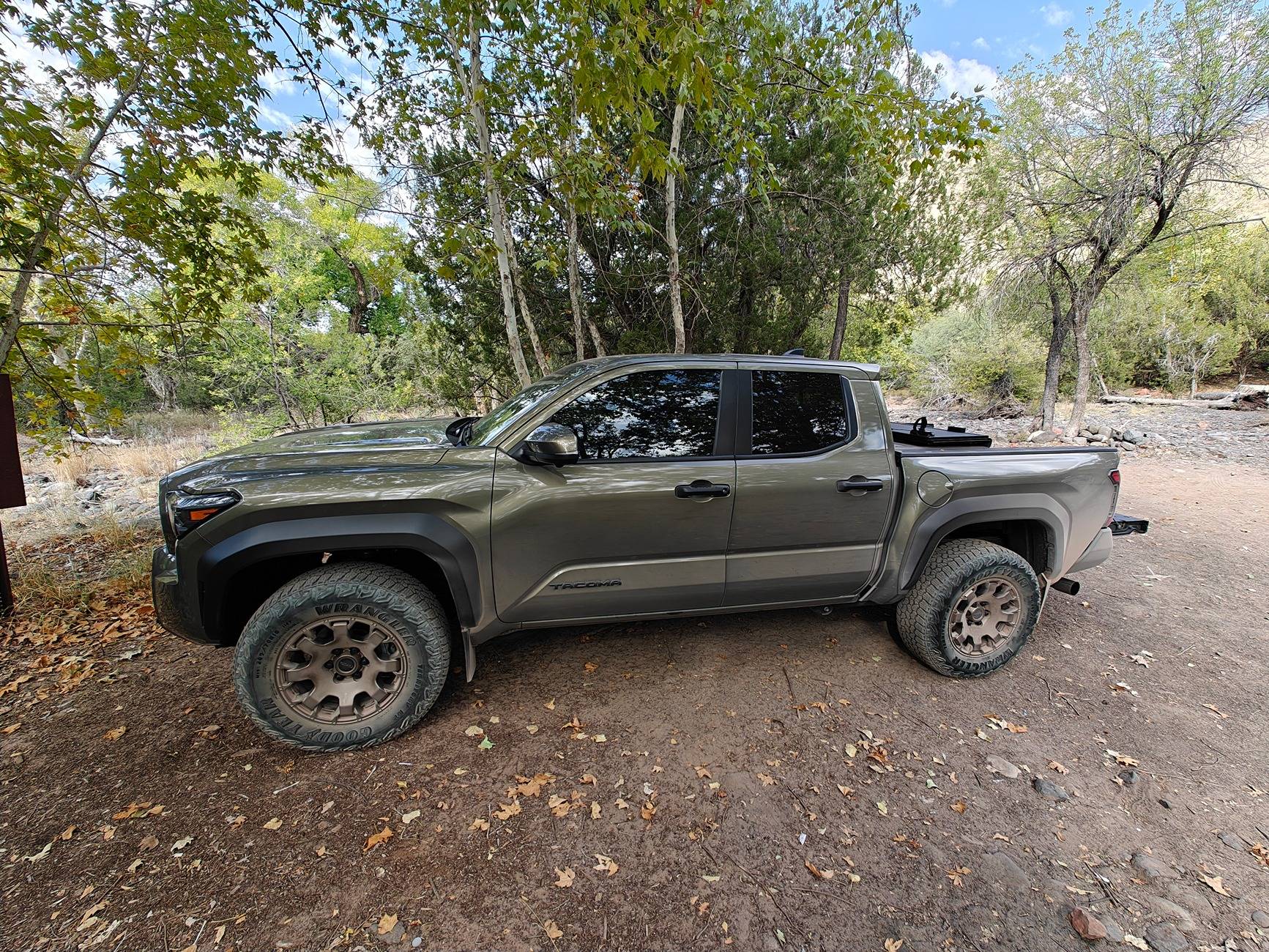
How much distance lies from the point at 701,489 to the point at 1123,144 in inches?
557

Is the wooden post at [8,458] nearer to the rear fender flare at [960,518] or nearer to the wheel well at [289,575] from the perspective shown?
the wheel well at [289,575]

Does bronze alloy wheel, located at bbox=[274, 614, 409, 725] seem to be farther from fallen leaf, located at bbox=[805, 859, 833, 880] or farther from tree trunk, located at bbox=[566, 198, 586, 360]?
tree trunk, located at bbox=[566, 198, 586, 360]

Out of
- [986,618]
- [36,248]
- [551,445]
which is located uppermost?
[36,248]

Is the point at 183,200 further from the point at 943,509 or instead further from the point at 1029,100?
the point at 1029,100

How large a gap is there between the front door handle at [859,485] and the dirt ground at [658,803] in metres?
1.13

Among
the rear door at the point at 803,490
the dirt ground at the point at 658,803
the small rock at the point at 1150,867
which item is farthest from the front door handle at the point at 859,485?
the small rock at the point at 1150,867

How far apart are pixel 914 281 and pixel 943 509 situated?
11.5m

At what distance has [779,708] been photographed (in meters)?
2.70

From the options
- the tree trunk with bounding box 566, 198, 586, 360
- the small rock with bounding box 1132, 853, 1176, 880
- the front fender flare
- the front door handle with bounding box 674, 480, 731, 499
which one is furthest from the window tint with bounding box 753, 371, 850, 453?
the tree trunk with bounding box 566, 198, 586, 360

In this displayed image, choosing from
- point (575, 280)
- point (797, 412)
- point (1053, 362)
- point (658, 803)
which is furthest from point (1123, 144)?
point (658, 803)

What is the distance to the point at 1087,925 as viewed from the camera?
167 cm

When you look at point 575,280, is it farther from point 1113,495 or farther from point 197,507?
point 1113,495

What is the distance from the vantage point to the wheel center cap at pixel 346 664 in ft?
7.63

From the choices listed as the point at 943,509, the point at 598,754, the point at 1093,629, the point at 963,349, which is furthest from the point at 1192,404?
the point at 598,754
